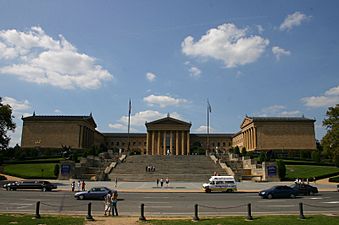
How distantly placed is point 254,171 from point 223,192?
912 inches

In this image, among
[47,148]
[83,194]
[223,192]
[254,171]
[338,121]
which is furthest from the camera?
[47,148]

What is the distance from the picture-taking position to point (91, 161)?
67875mm

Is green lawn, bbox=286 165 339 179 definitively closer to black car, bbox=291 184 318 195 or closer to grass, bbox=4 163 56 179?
black car, bbox=291 184 318 195

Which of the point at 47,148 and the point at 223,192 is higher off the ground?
the point at 47,148

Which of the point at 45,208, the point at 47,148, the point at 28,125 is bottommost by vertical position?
the point at 45,208

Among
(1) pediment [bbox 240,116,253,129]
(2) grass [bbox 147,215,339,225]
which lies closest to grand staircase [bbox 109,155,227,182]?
(2) grass [bbox 147,215,339,225]

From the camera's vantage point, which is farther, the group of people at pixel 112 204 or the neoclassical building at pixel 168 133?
the neoclassical building at pixel 168 133

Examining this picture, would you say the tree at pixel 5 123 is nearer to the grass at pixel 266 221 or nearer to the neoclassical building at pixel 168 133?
the grass at pixel 266 221

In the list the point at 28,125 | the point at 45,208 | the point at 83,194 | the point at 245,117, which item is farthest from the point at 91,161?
the point at 245,117

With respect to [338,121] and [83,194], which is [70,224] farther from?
[338,121]

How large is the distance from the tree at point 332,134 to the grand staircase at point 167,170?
1784 centimetres

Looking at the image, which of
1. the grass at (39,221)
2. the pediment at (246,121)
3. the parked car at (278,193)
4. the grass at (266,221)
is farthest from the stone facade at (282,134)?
the grass at (39,221)

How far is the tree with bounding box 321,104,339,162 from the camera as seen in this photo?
53625 mm

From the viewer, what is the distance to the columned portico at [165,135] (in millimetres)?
135250
